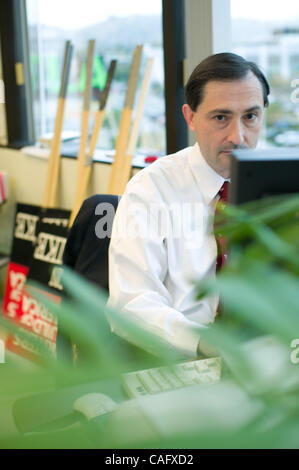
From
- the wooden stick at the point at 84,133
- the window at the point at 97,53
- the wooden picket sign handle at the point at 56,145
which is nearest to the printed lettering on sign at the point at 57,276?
the window at the point at 97,53

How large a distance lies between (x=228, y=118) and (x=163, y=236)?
15.3 inches

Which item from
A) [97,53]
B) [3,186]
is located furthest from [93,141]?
[3,186]

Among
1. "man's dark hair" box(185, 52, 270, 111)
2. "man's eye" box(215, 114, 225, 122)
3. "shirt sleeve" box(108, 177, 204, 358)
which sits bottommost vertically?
"shirt sleeve" box(108, 177, 204, 358)

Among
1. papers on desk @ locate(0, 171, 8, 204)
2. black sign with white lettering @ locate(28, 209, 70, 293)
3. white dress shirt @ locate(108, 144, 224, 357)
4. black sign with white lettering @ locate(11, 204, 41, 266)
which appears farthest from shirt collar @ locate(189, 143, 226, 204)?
papers on desk @ locate(0, 171, 8, 204)

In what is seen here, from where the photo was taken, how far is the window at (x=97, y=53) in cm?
302

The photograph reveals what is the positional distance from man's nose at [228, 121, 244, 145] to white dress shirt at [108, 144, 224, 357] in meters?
0.11

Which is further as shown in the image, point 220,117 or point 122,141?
point 122,141

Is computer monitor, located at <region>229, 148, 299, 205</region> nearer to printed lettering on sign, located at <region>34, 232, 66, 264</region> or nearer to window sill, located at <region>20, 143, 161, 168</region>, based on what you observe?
window sill, located at <region>20, 143, 161, 168</region>

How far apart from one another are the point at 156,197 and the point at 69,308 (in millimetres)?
1489

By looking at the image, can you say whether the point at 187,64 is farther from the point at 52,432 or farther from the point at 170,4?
the point at 52,432

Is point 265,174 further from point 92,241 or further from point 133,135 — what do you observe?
point 133,135

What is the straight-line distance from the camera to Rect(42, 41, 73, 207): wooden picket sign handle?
3.24m

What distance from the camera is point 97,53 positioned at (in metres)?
3.34

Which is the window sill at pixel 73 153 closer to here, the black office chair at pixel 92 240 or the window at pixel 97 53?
the window at pixel 97 53
